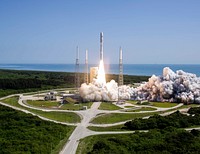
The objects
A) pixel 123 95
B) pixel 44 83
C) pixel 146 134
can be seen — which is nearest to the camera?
pixel 146 134

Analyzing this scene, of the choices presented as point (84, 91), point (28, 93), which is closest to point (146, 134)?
point (84, 91)

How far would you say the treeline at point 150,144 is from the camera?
39.1 m

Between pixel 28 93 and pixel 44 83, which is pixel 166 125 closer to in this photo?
pixel 28 93

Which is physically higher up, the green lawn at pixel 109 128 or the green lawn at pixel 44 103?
the green lawn at pixel 44 103

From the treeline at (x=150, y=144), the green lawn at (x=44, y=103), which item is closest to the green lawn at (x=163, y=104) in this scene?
the green lawn at (x=44, y=103)

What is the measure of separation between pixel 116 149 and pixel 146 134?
7507 mm

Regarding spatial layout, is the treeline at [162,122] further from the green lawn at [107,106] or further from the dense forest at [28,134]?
the green lawn at [107,106]

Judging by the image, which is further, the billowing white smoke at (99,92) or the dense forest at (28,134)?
the billowing white smoke at (99,92)

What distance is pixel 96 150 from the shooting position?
1523 inches

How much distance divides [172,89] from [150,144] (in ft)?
141

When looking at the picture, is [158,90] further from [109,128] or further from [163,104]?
[109,128]

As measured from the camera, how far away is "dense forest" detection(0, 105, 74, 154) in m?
39.1

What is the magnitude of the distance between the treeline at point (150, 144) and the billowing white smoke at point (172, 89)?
34.7 m

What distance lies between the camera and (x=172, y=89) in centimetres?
8200
